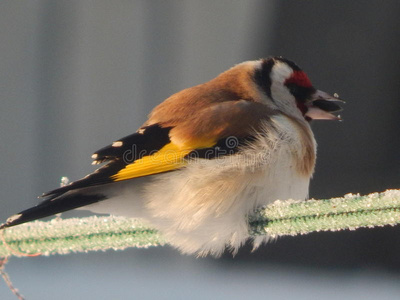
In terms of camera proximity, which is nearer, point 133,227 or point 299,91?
point 133,227

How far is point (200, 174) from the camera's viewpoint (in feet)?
4.75

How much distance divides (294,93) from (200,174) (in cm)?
45

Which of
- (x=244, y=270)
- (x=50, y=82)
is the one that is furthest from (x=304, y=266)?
(x=50, y=82)

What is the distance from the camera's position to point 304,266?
2.95 meters

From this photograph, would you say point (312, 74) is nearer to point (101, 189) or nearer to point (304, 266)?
point (304, 266)

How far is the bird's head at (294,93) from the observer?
5.85 feet

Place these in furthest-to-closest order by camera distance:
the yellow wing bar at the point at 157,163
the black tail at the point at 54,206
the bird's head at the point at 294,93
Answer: the bird's head at the point at 294,93 → the yellow wing bar at the point at 157,163 → the black tail at the point at 54,206

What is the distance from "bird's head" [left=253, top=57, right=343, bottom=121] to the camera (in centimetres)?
178

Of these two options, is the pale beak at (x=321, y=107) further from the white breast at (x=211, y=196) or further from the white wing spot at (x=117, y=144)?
the white wing spot at (x=117, y=144)

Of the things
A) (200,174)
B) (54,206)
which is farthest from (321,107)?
(54,206)

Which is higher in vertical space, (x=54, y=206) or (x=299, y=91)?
(x=299, y=91)

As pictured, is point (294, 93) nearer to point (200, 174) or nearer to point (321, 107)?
point (321, 107)

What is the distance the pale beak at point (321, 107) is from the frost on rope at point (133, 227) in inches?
17.5

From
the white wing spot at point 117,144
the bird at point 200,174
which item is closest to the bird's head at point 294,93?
the bird at point 200,174
